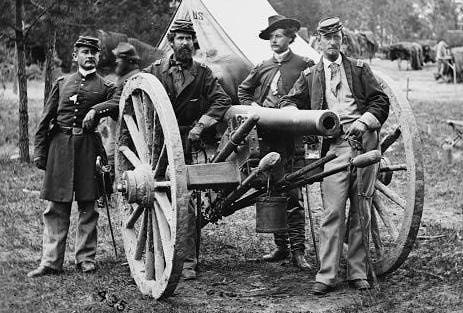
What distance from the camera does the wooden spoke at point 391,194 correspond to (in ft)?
18.5

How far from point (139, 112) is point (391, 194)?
2023 millimetres

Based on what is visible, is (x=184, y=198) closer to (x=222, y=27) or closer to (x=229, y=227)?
(x=229, y=227)

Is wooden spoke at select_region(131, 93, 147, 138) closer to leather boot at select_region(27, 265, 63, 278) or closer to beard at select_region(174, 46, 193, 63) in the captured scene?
beard at select_region(174, 46, 193, 63)

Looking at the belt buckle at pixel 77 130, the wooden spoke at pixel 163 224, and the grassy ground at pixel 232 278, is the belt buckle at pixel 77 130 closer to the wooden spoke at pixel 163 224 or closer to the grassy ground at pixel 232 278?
the grassy ground at pixel 232 278

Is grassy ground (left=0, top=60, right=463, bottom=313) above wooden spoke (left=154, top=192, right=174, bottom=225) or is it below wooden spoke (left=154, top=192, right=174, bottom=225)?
below

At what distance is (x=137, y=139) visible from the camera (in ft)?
18.3

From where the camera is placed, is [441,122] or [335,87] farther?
[441,122]

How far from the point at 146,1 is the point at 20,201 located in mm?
7364

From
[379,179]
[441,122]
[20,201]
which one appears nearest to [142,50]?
[20,201]

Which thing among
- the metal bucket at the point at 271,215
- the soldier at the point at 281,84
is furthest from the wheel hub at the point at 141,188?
the soldier at the point at 281,84

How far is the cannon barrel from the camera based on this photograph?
482 centimetres

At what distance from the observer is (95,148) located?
6270 millimetres

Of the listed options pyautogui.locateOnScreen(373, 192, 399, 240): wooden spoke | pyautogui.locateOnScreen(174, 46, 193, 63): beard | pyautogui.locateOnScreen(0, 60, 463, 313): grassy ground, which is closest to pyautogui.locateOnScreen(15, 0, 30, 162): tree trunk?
pyautogui.locateOnScreen(0, 60, 463, 313): grassy ground

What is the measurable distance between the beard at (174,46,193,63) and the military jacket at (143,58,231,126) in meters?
0.07
